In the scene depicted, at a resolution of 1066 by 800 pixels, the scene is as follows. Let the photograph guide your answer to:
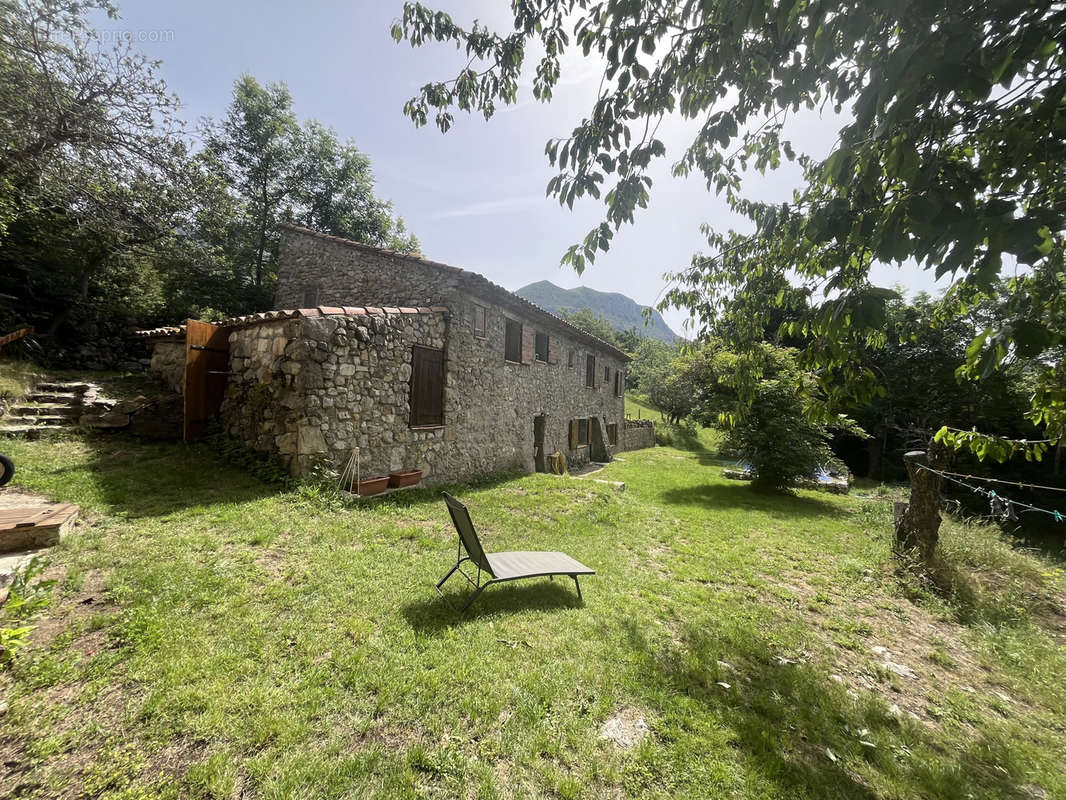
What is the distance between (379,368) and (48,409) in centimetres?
656

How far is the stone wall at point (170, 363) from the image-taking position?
8969mm

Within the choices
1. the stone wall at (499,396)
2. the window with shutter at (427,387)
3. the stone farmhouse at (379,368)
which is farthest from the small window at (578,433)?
the window with shutter at (427,387)

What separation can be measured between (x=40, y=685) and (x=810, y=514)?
1207 centimetres

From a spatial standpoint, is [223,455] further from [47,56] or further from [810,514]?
[810,514]

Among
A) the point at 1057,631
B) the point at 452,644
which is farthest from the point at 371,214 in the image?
the point at 1057,631

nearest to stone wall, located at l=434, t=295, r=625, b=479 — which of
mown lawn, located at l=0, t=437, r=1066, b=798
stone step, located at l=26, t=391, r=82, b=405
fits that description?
mown lawn, located at l=0, t=437, r=1066, b=798

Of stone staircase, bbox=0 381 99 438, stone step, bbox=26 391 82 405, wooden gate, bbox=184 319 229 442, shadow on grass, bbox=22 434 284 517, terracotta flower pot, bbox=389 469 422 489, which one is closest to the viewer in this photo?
shadow on grass, bbox=22 434 284 517

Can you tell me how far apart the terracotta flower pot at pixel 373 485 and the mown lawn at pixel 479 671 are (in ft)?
2.98

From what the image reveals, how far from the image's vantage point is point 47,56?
762 cm

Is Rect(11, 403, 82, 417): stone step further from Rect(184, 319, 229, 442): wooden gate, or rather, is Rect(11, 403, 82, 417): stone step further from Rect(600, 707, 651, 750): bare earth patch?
Rect(600, 707, 651, 750): bare earth patch

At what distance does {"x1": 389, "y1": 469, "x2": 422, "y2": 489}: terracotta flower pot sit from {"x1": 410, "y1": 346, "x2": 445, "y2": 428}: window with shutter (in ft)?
3.00

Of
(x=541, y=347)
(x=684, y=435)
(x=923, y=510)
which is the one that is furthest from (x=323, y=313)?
(x=684, y=435)

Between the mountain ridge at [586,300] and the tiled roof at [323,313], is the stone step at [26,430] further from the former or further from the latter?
the mountain ridge at [586,300]

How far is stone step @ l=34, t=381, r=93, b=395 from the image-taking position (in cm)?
812
